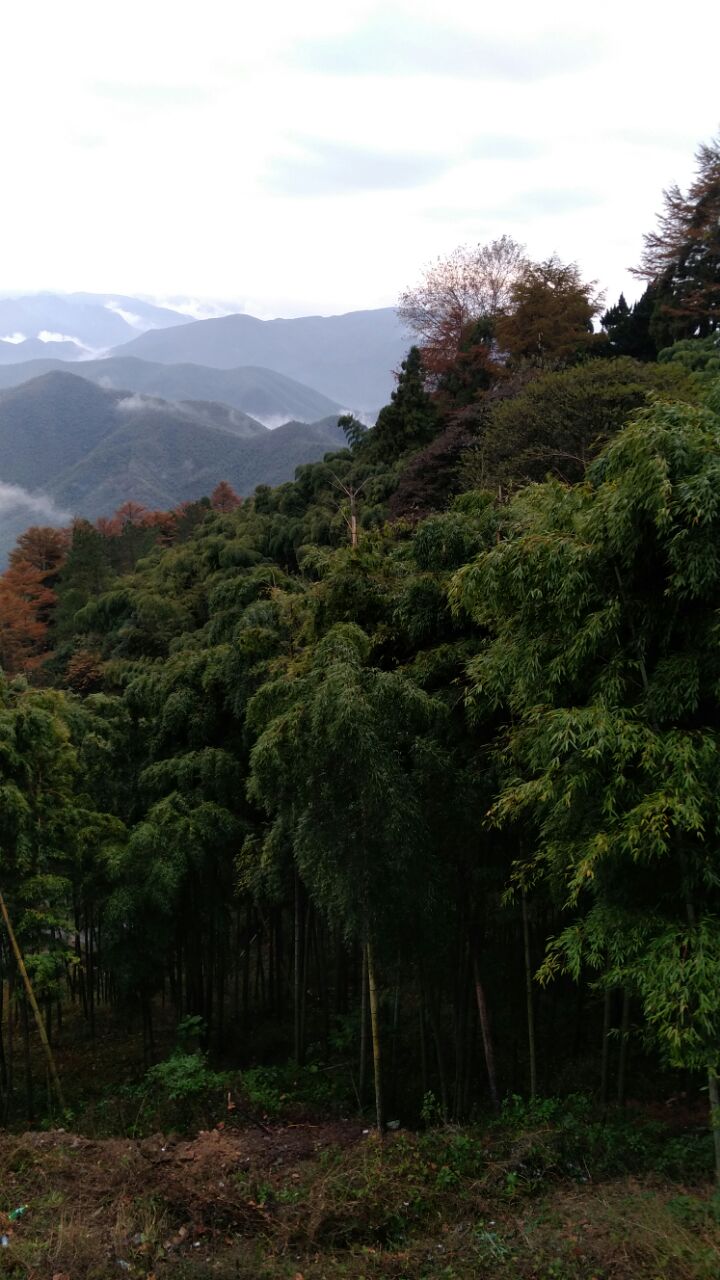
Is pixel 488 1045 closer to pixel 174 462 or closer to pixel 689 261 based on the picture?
pixel 689 261

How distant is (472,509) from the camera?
7.14 metres

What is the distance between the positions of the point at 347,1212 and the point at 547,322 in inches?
729

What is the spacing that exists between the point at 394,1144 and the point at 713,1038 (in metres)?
3.13

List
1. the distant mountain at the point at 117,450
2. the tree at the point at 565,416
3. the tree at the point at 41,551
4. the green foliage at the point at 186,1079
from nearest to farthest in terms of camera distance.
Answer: the green foliage at the point at 186,1079 < the tree at the point at 565,416 < the tree at the point at 41,551 < the distant mountain at the point at 117,450

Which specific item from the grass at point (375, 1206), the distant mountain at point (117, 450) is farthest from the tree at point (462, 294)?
the distant mountain at point (117, 450)

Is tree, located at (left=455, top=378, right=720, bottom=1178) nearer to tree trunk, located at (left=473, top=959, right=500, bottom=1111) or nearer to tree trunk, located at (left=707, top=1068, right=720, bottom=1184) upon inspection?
tree trunk, located at (left=707, top=1068, right=720, bottom=1184)

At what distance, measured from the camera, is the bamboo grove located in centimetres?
401

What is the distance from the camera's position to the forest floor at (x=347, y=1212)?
4273mm

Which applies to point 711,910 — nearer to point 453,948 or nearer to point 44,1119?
point 453,948

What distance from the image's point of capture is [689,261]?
20672 millimetres

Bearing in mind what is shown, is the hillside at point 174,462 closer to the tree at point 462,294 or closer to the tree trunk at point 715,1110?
the tree at point 462,294

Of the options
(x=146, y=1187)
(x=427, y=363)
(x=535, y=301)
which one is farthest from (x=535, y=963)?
(x=427, y=363)

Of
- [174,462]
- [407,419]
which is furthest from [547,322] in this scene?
[174,462]

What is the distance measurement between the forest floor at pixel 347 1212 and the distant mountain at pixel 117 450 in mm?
93351
